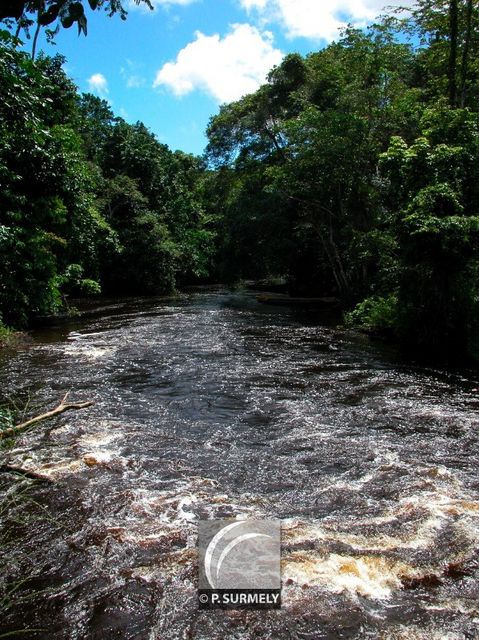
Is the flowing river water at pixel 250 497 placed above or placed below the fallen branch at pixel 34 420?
below

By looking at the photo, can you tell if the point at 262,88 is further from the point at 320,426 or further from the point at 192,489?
the point at 192,489

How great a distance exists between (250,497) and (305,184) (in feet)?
51.4

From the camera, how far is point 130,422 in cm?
674

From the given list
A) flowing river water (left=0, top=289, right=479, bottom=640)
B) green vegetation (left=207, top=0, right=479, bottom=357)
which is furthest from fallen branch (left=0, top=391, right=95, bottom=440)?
green vegetation (left=207, top=0, right=479, bottom=357)

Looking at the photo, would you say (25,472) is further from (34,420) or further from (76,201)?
(76,201)

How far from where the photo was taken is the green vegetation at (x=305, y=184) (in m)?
10.6

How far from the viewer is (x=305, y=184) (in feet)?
60.3

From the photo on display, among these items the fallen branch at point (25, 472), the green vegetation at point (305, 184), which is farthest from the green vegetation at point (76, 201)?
the fallen branch at point (25, 472)

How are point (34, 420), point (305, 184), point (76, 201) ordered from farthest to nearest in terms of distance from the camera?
point (305, 184)
point (76, 201)
point (34, 420)

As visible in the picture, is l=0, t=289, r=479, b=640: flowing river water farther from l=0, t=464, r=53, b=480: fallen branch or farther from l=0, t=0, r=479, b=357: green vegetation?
l=0, t=0, r=479, b=357: green vegetation

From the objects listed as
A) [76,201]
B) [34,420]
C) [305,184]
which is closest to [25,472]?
[34,420]

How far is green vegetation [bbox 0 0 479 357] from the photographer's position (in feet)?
34.9

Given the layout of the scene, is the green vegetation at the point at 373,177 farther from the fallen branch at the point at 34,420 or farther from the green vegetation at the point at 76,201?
the fallen branch at the point at 34,420

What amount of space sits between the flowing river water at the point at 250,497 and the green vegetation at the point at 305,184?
3177 mm
